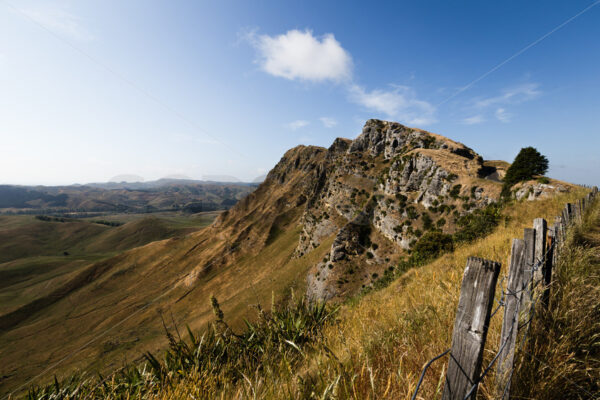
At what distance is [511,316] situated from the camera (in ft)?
7.66

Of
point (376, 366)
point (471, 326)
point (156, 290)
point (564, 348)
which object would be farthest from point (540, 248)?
point (156, 290)

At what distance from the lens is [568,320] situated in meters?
3.04

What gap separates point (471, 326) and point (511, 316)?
1.23 metres

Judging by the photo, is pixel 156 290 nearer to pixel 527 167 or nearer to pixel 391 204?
pixel 391 204

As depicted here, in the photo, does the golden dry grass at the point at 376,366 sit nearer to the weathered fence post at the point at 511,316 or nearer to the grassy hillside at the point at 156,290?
the weathered fence post at the point at 511,316

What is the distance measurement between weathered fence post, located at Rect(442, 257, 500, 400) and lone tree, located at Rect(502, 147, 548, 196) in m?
45.9

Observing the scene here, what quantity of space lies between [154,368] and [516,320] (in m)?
6.17

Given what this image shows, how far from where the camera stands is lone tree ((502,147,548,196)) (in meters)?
36.2

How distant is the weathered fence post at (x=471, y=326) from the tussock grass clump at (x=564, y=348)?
3.76 ft

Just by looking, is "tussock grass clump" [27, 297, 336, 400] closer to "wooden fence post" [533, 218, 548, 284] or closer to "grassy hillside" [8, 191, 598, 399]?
"grassy hillside" [8, 191, 598, 399]

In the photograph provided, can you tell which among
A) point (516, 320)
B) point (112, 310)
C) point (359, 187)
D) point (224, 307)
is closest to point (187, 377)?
point (516, 320)

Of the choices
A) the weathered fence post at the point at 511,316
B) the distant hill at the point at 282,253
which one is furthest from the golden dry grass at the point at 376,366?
the distant hill at the point at 282,253

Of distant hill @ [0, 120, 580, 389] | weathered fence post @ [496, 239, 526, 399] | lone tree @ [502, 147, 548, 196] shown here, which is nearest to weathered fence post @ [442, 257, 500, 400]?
weathered fence post @ [496, 239, 526, 399]

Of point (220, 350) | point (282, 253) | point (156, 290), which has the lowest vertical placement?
point (156, 290)
